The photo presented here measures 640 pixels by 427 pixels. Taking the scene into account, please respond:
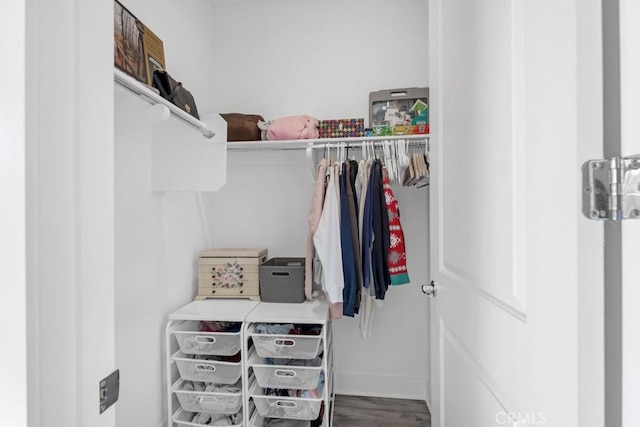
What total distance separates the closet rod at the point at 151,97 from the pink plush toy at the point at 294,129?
430 millimetres

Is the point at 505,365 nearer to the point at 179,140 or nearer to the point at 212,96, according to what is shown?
the point at 179,140

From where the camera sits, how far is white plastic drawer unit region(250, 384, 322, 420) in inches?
64.3

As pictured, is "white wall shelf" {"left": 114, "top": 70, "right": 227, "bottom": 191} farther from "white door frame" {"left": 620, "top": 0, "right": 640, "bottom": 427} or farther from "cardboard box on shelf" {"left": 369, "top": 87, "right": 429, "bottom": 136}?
"white door frame" {"left": 620, "top": 0, "right": 640, "bottom": 427}

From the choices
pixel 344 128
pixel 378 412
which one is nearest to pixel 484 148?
pixel 344 128

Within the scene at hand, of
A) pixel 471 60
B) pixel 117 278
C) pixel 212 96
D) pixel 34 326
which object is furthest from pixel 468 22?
pixel 212 96

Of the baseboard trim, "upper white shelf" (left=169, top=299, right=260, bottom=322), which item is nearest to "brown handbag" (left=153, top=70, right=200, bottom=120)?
"upper white shelf" (left=169, top=299, right=260, bottom=322)

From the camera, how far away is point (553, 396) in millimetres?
478

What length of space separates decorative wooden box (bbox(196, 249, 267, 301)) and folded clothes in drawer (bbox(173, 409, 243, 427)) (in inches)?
24.6

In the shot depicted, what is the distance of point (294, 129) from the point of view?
1907mm

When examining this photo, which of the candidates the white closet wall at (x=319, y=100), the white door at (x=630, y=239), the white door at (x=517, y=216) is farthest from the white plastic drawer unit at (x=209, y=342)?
the white door at (x=630, y=239)

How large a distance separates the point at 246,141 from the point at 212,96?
0.59 meters

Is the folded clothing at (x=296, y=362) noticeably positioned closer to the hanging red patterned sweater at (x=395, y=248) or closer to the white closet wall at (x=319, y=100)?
the white closet wall at (x=319, y=100)

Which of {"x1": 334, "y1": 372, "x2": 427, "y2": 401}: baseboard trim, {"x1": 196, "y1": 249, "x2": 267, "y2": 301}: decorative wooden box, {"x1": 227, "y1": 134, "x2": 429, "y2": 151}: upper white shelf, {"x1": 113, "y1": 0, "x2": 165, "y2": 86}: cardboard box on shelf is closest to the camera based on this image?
{"x1": 113, "y1": 0, "x2": 165, "y2": 86}: cardboard box on shelf

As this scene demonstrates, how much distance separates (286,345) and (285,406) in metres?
0.33
